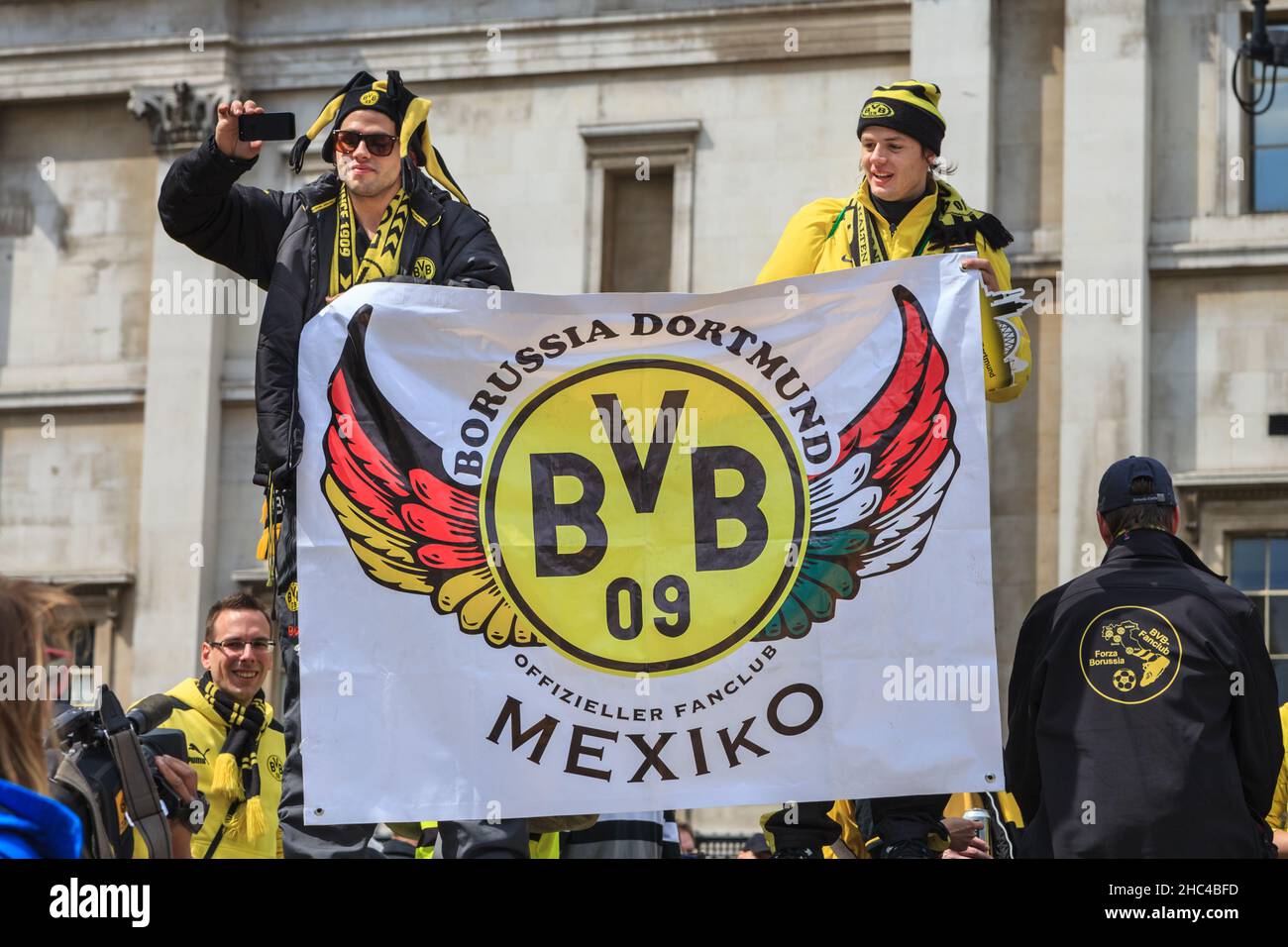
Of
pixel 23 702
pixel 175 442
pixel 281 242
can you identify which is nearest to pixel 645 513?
pixel 281 242

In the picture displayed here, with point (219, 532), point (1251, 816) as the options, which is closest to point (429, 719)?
point (1251, 816)

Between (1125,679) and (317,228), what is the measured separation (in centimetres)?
291

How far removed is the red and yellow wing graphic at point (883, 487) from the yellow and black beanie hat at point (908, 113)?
0.96 m

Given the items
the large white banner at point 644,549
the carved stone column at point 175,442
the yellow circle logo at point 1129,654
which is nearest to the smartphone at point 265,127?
the large white banner at point 644,549

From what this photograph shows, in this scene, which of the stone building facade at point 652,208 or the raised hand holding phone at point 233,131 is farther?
the stone building facade at point 652,208

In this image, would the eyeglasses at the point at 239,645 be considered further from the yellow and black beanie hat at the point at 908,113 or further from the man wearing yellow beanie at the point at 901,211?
the yellow and black beanie hat at the point at 908,113

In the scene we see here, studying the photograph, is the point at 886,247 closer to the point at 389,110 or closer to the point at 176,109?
the point at 389,110

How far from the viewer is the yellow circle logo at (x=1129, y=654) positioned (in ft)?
21.2

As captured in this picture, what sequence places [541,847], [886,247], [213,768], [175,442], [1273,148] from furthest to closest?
[175,442]
[1273,148]
[213,768]
[886,247]
[541,847]

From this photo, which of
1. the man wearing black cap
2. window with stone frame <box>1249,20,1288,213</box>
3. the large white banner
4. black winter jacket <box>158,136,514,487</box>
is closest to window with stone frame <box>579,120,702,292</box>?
window with stone frame <box>1249,20,1288,213</box>

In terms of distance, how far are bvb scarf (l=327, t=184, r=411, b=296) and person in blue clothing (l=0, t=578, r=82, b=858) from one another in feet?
10.4

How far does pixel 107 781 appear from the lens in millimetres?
5539

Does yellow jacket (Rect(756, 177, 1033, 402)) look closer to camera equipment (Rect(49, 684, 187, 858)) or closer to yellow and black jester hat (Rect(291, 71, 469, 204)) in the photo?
yellow and black jester hat (Rect(291, 71, 469, 204))
